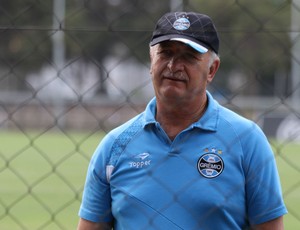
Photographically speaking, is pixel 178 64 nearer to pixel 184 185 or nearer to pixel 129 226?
pixel 184 185

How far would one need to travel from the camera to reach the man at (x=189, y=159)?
2.74 meters

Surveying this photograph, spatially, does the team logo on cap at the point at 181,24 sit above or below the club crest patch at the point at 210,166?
above

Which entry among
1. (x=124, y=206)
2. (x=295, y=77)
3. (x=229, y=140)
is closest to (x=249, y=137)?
(x=229, y=140)

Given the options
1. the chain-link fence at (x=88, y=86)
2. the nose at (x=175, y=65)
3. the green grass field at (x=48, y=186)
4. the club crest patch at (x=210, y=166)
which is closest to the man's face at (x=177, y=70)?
the nose at (x=175, y=65)

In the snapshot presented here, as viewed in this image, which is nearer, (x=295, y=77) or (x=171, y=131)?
(x=171, y=131)

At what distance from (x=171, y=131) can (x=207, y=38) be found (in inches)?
13.7

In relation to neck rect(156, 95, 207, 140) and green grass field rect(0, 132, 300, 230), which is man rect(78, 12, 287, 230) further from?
green grass field rect(0, 132, 300, 230)

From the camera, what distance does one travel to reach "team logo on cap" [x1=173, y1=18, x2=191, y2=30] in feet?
9.17

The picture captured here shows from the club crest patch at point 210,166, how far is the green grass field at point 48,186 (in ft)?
3.68

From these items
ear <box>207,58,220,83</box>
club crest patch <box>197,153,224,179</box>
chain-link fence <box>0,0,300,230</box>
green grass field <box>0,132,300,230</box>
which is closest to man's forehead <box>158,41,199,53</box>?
ear <box>207,58,220,83</box>

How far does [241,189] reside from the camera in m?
2.74

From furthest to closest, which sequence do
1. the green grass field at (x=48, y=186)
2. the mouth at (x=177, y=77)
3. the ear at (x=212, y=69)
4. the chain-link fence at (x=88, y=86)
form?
the chain-link fence at (x=88, y=86) < the green grass field at (x=48, y=186) < the ear at (x=212, y=69) < the mouth at (x=177, y=77)

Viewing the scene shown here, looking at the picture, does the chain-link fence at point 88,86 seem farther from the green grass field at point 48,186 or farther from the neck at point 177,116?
the neck at point 177,116

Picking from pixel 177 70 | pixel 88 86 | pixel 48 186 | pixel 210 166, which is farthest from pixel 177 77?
pixel 88 86
